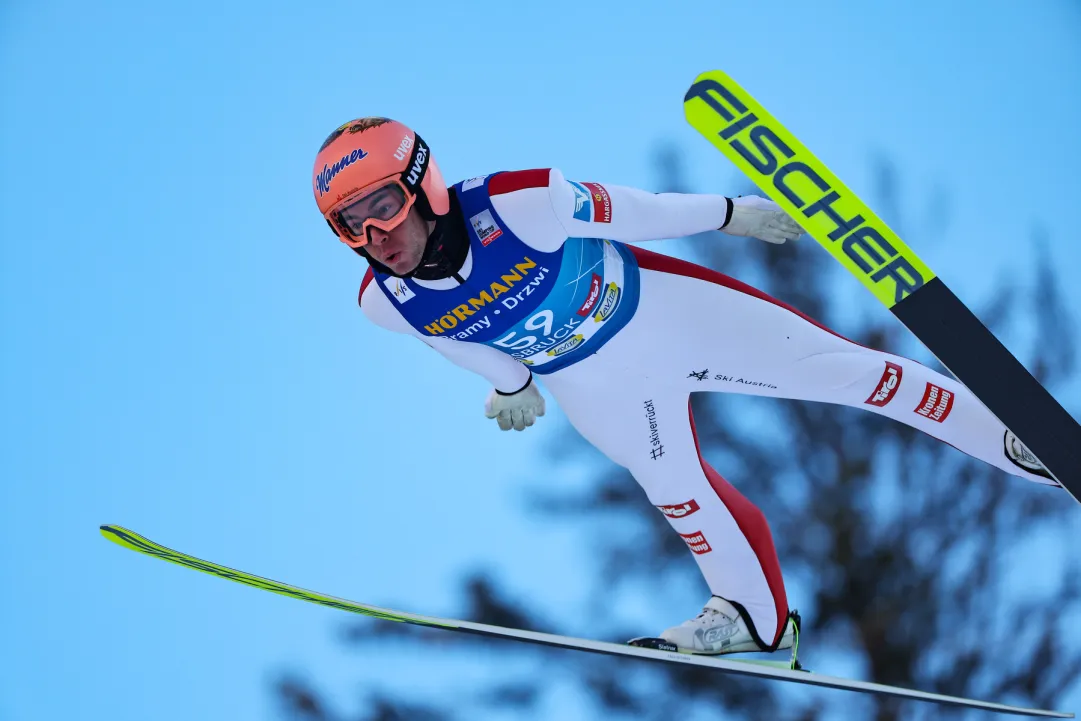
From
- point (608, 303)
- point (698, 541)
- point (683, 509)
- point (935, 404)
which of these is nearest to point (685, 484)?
point (683, 509)

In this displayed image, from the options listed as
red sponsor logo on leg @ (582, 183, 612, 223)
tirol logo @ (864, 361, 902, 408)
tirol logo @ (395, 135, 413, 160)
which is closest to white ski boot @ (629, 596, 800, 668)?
tirol logo @ (864, 361, 902, 408)

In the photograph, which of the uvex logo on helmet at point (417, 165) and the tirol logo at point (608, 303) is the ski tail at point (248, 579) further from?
the uvex logo on helmet at point (417, 165)

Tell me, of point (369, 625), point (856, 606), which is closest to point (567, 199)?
point (369, 625)

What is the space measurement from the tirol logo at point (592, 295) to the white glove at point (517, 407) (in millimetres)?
438

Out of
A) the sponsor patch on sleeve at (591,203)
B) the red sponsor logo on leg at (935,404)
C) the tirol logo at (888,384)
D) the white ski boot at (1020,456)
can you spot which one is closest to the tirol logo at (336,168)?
the sponsor patch on sleeve at (591,203)

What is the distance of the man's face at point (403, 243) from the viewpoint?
2803mm

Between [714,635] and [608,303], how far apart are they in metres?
1.09

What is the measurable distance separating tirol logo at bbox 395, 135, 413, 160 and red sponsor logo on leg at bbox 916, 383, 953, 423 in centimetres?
159

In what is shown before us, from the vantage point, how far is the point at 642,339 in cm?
315

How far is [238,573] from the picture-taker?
3.39 meters

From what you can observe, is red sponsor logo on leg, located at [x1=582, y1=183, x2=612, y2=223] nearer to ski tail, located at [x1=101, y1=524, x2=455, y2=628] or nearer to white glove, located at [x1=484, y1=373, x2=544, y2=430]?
white glove, located at [x1=484, y1=373, x2=544, y2=430]

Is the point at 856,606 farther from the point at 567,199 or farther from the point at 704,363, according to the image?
the point at 567,199

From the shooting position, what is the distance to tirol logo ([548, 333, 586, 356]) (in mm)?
3100

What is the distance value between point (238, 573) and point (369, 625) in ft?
10.7
